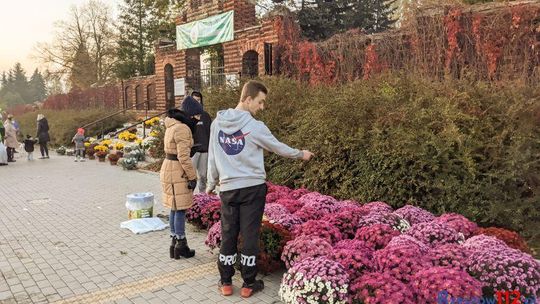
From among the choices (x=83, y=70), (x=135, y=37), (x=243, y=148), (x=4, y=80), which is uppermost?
(x=135, y=37)

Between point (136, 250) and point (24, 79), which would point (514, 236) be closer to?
point (136, 250)

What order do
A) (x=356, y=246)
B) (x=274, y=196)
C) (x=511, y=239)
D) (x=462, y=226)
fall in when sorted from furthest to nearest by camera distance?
(x=274, y=196) < (x=462, y=226) < (x=511, y=239) < (x=356, y=246)

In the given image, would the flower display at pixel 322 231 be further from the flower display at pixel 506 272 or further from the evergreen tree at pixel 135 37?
the evergreen tree at pixel 135 37

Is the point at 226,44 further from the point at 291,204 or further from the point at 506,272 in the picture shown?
the point at 506,272

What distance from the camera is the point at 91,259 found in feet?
16.1

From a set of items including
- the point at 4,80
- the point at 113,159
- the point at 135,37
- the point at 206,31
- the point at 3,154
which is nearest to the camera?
the point at 113,159

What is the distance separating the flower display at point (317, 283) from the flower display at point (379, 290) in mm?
86

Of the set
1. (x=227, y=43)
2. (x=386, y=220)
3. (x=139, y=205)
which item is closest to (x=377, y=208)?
(x=386, y=220)

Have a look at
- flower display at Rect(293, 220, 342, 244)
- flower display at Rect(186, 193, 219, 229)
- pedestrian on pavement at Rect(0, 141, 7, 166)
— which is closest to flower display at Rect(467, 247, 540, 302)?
flower display at Rect(293, 220, 342, 244)

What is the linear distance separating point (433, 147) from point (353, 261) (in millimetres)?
2614

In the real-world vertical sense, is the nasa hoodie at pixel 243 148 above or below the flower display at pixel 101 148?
above

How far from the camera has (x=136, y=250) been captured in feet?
17.0

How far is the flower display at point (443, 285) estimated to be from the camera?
295 cm

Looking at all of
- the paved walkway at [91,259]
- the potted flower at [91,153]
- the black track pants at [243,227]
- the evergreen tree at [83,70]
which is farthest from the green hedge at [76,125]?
the evergreen tree at [83,70]
